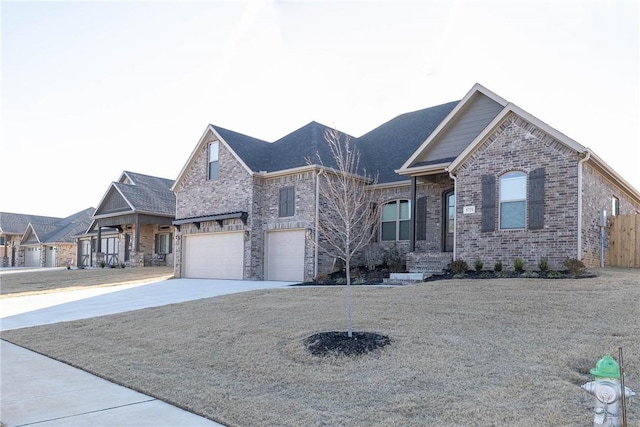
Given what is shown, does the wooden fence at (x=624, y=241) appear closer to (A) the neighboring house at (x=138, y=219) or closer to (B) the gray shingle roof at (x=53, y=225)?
(A) the neighboring house at (x=138, y=219)

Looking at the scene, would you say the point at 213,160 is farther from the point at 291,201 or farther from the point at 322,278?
the point at 322,278

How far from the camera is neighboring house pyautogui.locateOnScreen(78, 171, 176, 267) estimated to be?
31.1 m

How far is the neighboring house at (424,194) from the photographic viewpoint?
44.8 feet

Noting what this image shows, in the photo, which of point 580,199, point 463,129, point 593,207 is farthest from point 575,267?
point 463,129

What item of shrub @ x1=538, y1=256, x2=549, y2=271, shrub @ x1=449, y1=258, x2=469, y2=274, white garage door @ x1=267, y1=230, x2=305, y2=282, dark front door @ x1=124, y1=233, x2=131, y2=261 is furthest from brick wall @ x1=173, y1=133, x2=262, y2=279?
shrub @ x1=538, y1=256, x2=549, y2=271

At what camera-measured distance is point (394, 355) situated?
A: 6707 millimetres

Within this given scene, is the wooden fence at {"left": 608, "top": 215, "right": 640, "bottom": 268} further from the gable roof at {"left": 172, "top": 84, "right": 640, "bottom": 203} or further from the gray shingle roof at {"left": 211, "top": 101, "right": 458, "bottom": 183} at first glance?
the gray shingle roof at {"left": 211, "top": 101, "right": 458, "bottom": 183}

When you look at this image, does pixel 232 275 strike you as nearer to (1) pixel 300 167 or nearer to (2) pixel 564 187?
(1) pixel 300 167

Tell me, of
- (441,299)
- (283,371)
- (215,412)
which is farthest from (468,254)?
(215,412)

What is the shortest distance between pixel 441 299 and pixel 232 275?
541 inches

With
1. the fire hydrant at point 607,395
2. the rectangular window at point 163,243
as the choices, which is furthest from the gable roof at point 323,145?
the fire hydrant at point 607,395

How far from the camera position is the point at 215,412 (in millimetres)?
5102

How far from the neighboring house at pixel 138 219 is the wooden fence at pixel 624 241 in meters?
24.8

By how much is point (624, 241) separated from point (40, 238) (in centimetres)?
4874
